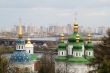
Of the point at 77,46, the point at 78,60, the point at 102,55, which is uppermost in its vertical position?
the point at 102,55

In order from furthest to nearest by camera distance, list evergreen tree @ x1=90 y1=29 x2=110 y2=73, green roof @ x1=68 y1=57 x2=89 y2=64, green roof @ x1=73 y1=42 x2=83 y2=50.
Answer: green roof @ x1=73 y1=42 x2=83 y2=50 → green roof @ x1=68 y1=57 x2=89 y2=64 → evergreen tree @ x1=90 y1=29 x2=110 y2=73

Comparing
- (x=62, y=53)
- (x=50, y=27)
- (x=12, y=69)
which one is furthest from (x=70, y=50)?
(x=50, y=27)

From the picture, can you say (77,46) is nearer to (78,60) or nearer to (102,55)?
(78,60)

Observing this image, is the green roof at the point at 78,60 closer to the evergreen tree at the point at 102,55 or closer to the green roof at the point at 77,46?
the green roof at the point at 77,46

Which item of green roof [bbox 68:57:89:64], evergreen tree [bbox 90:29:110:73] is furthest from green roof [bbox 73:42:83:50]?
evergreen tree [bbox 90:29:110:73]

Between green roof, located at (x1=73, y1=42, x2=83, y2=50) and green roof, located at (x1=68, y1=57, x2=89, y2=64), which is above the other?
green roof, located at (x1=73, y1=42, x2=83, y2=50)

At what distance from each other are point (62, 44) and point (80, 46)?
6.29 ft

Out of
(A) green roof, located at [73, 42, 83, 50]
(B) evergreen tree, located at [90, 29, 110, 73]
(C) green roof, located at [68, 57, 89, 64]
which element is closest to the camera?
(B) evergreen tree, located at [90, 29, 110, 73]

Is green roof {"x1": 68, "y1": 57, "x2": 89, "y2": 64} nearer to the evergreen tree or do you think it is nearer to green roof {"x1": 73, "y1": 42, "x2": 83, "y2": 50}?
green roof {"x1": 73, "y1": 42, "x2": 83, "y2": 50}

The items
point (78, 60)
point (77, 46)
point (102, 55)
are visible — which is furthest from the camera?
point (77, 46)

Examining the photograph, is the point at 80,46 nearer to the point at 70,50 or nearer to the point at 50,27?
the point at 70,50

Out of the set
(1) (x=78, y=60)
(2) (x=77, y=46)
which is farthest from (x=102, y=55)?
(2) (x=77, y=46)

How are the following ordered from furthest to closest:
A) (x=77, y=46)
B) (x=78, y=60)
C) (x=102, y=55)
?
(x=77, y=46), (x=78, y=60), (x=102, y=55)

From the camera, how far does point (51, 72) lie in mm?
22766
